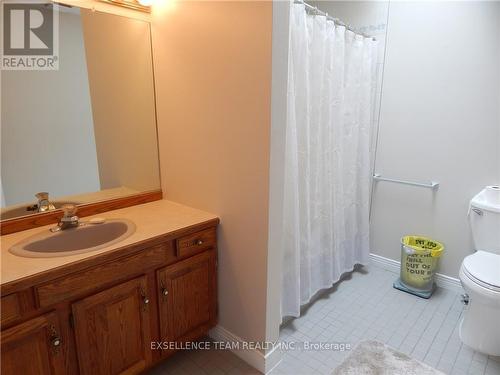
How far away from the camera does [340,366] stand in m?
1.74

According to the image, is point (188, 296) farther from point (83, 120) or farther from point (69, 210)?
point (83, 120)

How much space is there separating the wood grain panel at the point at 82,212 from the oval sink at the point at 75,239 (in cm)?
12

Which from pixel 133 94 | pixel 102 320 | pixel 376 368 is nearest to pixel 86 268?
pixel 102 320

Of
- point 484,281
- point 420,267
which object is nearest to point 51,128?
point 484,281

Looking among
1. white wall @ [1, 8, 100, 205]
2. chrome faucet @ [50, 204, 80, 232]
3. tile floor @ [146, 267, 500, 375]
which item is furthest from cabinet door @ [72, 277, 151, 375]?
white wall @ [1, 8, 100, 205]

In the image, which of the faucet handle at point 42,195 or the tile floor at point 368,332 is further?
the tile floor at point 368,332

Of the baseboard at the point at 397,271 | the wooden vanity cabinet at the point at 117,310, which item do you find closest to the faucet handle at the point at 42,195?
the wooden vanity cabinet at the point at 117,310

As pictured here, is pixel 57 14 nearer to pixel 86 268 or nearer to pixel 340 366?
pixel 86 268

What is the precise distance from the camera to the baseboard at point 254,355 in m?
1.71

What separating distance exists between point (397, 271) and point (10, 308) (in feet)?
8.80

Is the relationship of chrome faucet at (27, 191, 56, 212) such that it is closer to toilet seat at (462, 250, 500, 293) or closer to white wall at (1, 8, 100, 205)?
white wall at (1, 8, 100, 205)

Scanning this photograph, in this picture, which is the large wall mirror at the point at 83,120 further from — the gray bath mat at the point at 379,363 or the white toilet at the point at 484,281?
the white toilet at the point at 484,281

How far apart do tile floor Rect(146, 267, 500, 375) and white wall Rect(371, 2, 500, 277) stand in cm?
45

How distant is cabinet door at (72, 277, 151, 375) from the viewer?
52.4 inches
